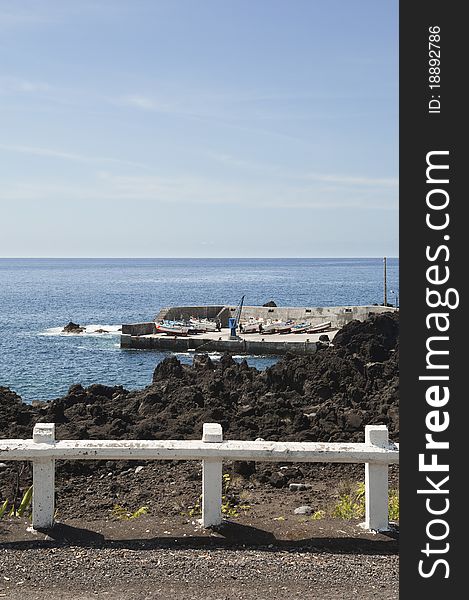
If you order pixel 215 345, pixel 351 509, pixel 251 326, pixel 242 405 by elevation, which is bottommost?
pixel 242 405

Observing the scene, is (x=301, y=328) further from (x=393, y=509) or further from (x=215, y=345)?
(x=393, y=509)

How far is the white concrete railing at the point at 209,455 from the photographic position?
5660 millimetres

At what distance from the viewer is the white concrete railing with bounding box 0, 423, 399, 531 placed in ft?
18.6

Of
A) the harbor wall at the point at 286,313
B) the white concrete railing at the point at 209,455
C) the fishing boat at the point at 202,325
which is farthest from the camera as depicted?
the harbor wall at the point at 286,313

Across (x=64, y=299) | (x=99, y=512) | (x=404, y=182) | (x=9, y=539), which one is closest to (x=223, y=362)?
(x=99, y=512)

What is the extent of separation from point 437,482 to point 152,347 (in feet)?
166

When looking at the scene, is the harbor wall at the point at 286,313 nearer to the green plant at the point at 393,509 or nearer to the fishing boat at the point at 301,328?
the fishing boat at the point at 301,328

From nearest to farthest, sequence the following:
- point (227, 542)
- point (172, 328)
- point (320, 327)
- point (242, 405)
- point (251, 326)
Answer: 1. point (227, 542)
2. point (242, 405)
3. point (320, 327)
4. point (172, 328)
5. point (251, 326)

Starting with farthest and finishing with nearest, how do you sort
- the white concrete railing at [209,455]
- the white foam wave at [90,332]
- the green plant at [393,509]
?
the white foam wave at [90,332]
the green plant at [393,509]
the white concrete railing at [209,455]

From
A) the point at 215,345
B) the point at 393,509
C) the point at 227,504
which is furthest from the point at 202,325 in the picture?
the point at 393,509

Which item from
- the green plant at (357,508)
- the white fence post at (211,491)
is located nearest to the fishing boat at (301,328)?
the green plant at (357,508)

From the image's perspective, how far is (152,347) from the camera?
174ft

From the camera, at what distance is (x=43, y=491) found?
5684mm

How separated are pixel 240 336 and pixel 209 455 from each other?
48103 millimetres
